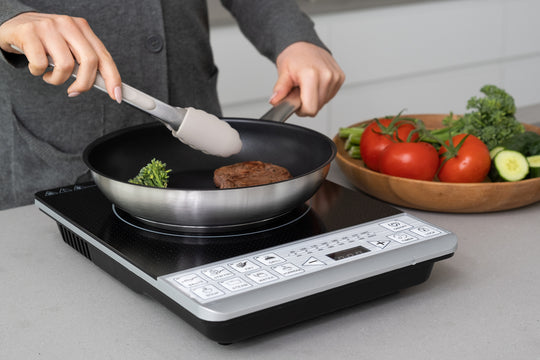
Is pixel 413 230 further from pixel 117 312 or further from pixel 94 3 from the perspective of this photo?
pixel 94 3

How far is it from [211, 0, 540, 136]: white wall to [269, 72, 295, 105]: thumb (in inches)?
51.0

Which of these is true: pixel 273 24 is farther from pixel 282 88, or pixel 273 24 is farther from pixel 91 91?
pixel 91 91

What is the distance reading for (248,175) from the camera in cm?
93

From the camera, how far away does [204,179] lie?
40.4 inches

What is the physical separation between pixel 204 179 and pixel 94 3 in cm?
45

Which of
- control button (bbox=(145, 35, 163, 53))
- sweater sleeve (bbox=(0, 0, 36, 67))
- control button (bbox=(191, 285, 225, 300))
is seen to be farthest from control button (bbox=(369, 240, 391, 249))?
control button (bbox=(145, 35, 163, 53))

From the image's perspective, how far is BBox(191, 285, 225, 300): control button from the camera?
66 cm

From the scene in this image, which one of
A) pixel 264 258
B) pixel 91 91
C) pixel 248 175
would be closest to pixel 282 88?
pixel 248 175

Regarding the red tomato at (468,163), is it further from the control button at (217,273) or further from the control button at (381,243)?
the control button at (217,273)

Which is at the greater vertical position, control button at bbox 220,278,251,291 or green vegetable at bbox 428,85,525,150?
green vegetable at bbox 428,85,525,150

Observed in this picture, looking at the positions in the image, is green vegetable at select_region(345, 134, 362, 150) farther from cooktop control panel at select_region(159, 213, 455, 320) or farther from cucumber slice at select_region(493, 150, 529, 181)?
cooktop control panel at select_region(159, 213, 455, 320)

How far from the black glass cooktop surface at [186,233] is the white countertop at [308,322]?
58 millimetres

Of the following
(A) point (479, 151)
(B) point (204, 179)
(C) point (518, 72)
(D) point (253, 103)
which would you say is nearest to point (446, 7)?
(C) point (518, 72)

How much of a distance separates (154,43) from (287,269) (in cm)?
74
